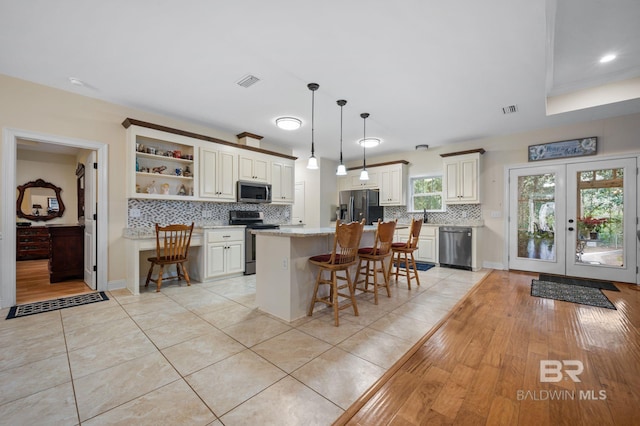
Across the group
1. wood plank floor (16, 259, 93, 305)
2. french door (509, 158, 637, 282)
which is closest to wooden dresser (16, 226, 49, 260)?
wood plank floor (16, 259, 93, 305)

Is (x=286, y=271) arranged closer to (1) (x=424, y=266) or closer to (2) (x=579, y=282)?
(1) (x=424, y=266)

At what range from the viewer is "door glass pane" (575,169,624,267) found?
4230mm

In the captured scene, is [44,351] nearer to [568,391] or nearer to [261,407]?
[261,407]

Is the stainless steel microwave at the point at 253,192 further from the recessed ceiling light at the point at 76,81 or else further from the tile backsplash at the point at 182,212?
the recessed ceiling light at the point at 76,81

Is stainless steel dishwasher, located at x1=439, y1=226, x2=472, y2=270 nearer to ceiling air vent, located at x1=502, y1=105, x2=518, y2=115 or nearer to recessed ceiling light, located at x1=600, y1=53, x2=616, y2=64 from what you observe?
ceiling air vent, located at x1=502, y1=105, x2=518, y2=115

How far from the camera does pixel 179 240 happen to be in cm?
379

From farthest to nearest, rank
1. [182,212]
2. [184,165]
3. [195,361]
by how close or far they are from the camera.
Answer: [184,165] < [182,212] < [195,361]

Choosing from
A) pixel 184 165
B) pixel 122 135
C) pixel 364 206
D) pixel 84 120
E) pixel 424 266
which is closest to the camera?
pixel 84 120

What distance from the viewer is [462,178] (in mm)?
5469

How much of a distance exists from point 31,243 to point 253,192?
17.8ft

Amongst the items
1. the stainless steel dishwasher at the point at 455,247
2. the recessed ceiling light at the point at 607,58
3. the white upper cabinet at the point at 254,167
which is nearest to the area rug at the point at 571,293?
the stainless steel dishwasher at the point at 455,247

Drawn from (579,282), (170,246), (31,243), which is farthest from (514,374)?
(31,243)

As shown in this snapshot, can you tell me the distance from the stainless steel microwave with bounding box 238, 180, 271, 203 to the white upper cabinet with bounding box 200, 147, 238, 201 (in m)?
0.12

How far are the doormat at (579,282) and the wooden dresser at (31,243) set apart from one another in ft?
33.2
